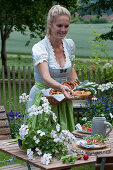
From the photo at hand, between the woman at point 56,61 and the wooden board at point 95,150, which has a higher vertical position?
the woman at point 56,61

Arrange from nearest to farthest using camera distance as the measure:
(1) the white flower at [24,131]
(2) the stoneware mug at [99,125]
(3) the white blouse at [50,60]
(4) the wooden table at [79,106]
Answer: (1) the white flower at [24,131], (2) the stoneware mug at [99,125], (3) the white blouse at [50,60], (4) the wooden table at [79,106]

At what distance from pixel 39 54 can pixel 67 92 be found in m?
0.43

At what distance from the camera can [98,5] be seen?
9.04 m

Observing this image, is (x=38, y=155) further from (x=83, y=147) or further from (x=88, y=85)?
(x=88, y=85)

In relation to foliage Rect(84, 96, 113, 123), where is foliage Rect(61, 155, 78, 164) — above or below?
above

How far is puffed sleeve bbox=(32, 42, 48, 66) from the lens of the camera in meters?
3.53

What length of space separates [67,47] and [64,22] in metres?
0.40

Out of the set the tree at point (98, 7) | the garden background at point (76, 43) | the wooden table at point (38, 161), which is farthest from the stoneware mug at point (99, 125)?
the garden background at point (76, 43)

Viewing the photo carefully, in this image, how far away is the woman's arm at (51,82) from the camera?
3.46m

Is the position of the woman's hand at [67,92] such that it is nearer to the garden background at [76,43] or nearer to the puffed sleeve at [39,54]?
the puffed sleeve at [39,54]

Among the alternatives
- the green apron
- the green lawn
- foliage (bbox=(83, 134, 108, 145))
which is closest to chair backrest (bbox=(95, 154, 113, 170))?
foliage (bbox=(83, 134, 108, 145))

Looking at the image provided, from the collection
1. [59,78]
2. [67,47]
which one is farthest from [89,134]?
[67,47]

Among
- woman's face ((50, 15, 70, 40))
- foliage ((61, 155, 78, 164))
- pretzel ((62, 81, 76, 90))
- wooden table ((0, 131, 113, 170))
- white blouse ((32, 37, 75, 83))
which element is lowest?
wooden table ((0, 131, 113, 170))

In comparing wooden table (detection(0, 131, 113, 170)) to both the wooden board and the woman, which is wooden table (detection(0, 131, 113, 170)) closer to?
the wooden board
